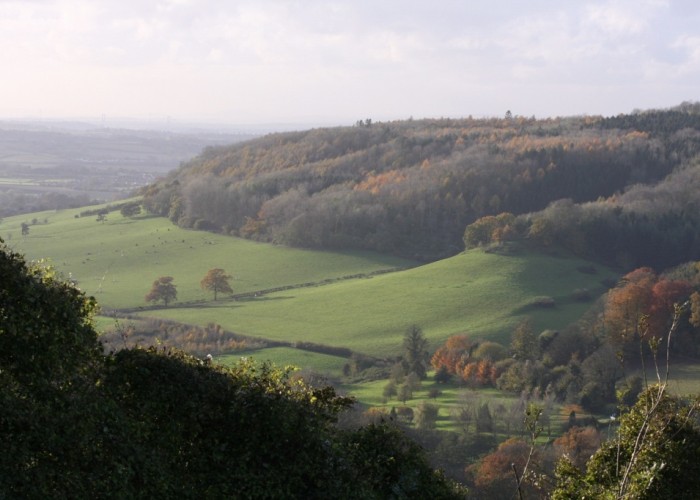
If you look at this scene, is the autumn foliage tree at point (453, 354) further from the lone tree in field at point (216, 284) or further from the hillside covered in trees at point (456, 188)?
the hillside covered in trees at point (456, 188)

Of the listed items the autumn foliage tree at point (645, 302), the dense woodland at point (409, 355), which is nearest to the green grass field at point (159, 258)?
the dense woodland at point (409, 355)

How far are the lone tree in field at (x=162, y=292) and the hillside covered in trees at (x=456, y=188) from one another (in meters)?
24.7

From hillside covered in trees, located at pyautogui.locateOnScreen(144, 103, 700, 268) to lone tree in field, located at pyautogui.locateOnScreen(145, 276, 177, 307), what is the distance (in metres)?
24.7

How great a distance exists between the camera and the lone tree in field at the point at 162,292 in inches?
2702

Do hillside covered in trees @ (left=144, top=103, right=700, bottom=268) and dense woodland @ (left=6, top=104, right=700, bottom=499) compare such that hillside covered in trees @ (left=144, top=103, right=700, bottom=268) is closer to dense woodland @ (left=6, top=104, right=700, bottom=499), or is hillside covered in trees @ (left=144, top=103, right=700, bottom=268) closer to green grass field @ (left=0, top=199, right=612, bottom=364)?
dense woodland @ (left=6, top=104, right=700, bottom=499)

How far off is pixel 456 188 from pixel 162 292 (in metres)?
56.1

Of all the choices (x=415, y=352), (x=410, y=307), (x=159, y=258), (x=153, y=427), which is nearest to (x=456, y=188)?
(x=159, y=258)

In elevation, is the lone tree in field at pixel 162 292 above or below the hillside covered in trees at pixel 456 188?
below

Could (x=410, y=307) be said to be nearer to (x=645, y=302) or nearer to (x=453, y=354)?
(x=453, y=354)

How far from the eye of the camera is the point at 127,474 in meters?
9.23

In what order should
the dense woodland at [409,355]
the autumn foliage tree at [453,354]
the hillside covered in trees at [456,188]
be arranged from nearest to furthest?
the dense woodland at [409,355], the autumn foliage tree at [453,354], the hillside covered in trees at [456,188]

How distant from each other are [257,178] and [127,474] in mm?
117212

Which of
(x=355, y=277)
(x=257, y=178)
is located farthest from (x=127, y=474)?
(x=257, y=178)

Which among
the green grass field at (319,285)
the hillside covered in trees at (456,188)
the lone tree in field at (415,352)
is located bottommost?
the lone tree in field at (415,352)
